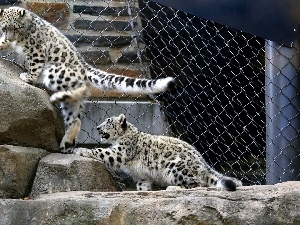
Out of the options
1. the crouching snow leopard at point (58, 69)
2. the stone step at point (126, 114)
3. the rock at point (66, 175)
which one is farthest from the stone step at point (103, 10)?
the rock at point (66, 175)

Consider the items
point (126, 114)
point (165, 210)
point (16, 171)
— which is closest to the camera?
point (165, 210)

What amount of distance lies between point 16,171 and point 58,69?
63 cm

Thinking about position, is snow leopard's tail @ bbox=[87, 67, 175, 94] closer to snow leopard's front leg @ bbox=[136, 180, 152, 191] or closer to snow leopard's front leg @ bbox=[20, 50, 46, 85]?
snow leopard's front leg @ bbox=[20, 50, 46, 85]

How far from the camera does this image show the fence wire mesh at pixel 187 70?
410 centimetres

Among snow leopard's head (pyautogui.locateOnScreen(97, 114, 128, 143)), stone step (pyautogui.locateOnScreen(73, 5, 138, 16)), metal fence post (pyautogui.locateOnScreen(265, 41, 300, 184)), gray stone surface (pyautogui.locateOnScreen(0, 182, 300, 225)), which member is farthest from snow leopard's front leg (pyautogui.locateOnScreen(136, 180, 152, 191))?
stone step (pyautogui.locateOnScreen(73, 5, 138, 16))

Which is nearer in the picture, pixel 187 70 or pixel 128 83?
pixel 128 83

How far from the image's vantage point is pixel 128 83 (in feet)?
10.4

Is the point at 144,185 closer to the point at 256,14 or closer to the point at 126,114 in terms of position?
the point at 126,114

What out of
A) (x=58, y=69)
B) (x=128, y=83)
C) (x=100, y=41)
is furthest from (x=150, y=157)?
(x=100, y=41)

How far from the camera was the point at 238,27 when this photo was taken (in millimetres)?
3633

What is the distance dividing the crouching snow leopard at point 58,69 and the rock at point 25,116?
134 millimetres

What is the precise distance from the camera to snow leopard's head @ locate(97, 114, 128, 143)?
3476 millimetres

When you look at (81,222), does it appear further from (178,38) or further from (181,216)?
(178,38)

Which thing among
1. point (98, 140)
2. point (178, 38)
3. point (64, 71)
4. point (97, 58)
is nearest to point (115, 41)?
point (97, 58)
